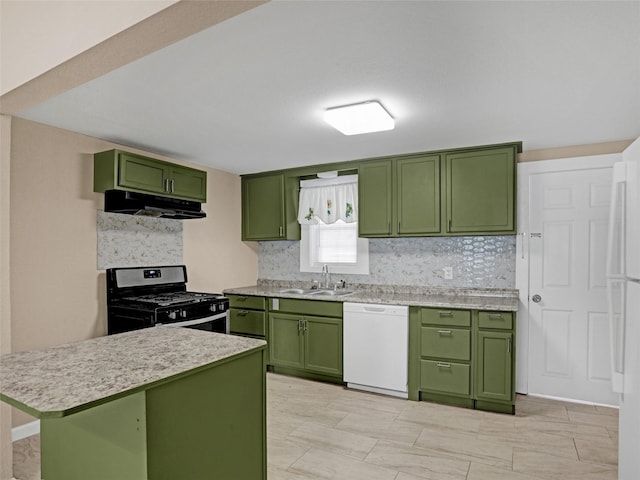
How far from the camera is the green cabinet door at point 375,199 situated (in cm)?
397

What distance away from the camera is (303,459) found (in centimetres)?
252

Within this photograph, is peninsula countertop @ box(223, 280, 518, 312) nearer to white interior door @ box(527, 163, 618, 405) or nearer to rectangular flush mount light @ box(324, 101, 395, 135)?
white interior door @ box(527, 163, 618, 405)

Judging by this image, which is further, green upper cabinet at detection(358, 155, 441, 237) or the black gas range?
green upper cabinet at detection(358, 155, 441, 237)

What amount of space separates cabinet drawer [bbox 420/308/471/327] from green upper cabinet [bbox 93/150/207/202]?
2437 millimetres

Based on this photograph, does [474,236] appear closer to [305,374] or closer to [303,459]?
[305,374]

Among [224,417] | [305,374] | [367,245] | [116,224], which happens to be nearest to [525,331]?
[367,245]

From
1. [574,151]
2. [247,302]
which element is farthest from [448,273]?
[247,302]

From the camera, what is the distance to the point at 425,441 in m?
2.75

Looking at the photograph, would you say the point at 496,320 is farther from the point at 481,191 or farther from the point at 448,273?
the point at 481,191

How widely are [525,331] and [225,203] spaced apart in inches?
136

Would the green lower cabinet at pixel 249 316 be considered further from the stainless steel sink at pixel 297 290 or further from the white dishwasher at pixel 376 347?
the white dishwasher at pixel 376 347

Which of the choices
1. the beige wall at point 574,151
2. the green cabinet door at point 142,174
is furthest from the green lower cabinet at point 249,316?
the beige wall at point 574,151

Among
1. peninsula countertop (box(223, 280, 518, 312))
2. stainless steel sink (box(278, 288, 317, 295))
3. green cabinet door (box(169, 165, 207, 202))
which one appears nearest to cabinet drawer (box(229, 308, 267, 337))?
peninsula countertop (box(223, 280, 518, 312))

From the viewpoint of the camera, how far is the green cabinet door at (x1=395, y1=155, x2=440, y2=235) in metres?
3.74
